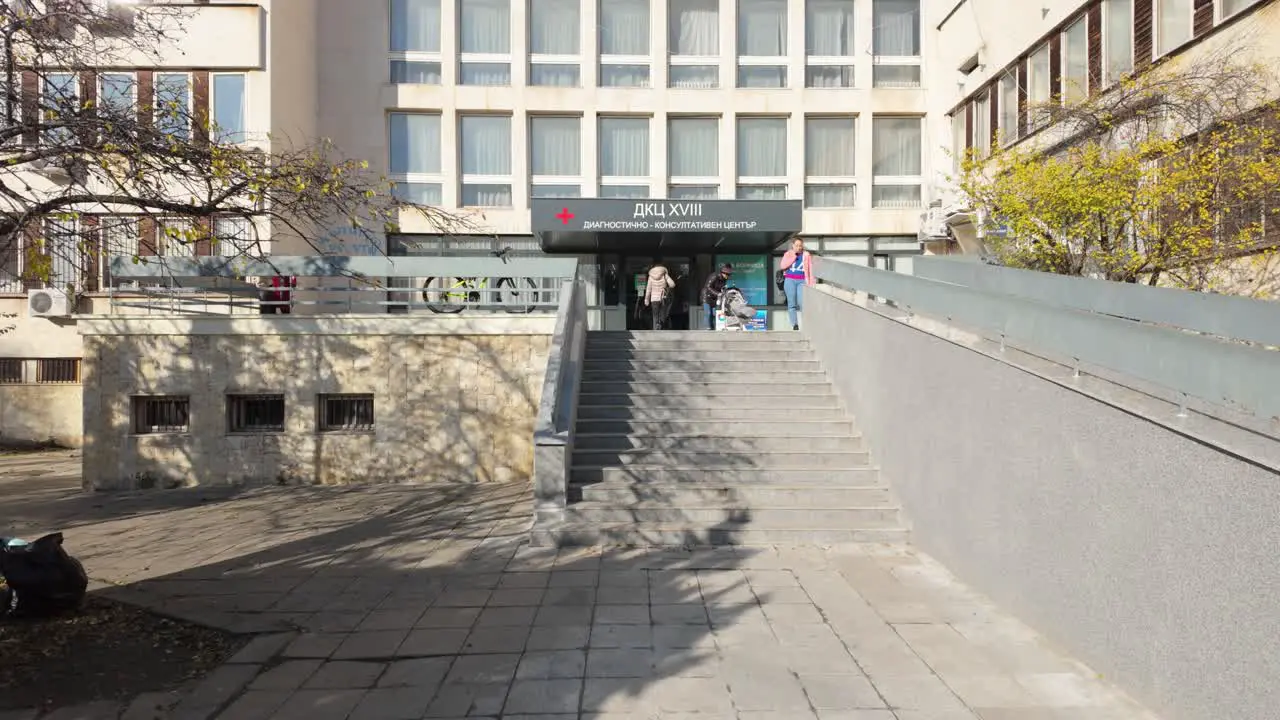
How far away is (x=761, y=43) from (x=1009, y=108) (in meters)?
5.75

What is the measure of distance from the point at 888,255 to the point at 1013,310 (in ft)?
45.3

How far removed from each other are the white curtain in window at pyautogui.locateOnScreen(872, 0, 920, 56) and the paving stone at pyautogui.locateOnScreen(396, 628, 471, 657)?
17.8m

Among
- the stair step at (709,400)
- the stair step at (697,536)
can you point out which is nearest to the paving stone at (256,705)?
the stair step at (697,536)

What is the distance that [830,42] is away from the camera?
757 inches

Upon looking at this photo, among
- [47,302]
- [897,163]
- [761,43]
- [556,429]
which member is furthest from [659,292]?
[47,302]

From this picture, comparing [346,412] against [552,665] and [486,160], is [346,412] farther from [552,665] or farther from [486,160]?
[486,160]

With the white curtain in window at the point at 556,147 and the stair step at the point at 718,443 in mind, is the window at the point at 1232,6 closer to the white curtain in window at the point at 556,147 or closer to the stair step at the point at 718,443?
the stair step at the point at 718,443

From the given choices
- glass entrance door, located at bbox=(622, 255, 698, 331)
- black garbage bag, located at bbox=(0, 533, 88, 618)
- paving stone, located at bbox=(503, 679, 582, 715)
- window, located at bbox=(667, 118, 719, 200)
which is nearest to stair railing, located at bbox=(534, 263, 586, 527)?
paving stone, located at bbox=(503, 679, 582, 715)

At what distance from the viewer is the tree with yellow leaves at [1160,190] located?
8336mm

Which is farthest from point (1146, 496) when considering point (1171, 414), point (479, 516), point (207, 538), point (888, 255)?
point (888, 255)

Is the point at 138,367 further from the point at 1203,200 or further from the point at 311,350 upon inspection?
the point at 1203,200

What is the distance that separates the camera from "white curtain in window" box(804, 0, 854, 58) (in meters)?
19.2

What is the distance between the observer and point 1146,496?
14.0ft

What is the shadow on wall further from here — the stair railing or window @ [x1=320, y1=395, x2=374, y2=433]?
the stair railing
